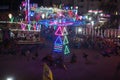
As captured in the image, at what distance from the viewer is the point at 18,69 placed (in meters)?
16.8

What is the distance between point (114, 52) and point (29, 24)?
10.9 metres

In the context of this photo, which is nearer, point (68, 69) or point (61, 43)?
point (68, 69)

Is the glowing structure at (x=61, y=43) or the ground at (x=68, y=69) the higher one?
the glowing structure at (x=61, y=43)

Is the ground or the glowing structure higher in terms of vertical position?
the glowing structure

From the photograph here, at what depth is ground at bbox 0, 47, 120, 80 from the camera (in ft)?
49.7

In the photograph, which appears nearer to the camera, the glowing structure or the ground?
the ground

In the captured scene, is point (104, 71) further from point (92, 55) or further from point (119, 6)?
point (119, 6)

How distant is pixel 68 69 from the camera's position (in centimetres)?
1703

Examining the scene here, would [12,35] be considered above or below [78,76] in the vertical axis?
above

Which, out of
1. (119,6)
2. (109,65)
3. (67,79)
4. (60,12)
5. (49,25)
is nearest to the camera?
(67,79)

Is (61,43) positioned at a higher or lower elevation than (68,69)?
higher

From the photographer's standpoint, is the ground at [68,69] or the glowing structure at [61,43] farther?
the glowing structure at [61,43]

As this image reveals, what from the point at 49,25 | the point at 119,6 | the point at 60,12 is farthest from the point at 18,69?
the point at 119,6

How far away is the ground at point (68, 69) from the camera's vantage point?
15.2 m
